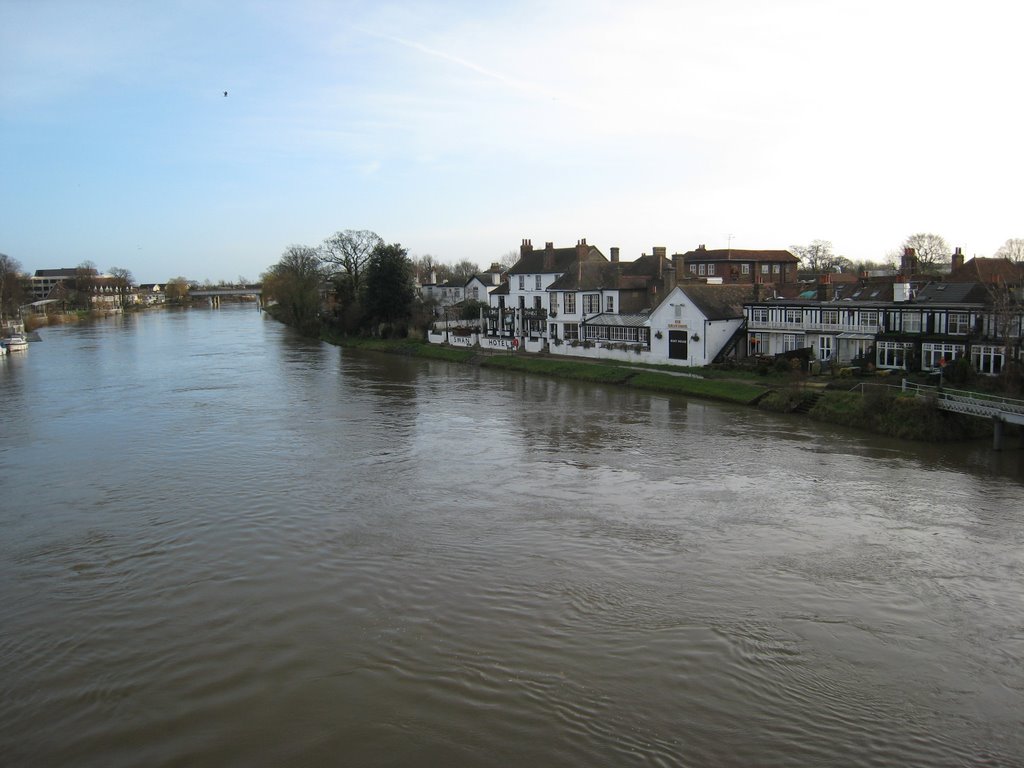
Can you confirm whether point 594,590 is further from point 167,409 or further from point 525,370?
point 525,370

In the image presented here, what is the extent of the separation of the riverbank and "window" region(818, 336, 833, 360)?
3.61 metres

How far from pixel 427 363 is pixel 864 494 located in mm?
34203

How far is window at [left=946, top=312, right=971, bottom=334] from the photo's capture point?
1209 inches

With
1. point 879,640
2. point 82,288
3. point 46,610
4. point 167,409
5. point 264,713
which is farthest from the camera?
point 82,288

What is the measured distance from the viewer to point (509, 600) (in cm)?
1327

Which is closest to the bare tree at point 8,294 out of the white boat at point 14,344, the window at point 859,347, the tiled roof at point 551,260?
the white boat at point 14,344

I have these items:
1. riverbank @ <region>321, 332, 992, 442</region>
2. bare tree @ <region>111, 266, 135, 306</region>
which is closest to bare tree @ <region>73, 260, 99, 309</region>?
bare tree @ <region>111, 266, 135, 306</region>

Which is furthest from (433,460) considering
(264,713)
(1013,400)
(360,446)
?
(1013,400)

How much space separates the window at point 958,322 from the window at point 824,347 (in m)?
5.05

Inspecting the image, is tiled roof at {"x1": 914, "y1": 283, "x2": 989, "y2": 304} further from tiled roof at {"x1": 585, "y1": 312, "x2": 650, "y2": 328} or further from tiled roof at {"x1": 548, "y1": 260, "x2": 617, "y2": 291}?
tiled roof at {"x1": 548, "y1": 260, "x2": 617, "y2": 291}

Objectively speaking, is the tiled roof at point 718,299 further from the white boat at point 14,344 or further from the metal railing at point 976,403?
the white boat at point 14,344

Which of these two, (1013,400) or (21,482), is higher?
(1013,400)

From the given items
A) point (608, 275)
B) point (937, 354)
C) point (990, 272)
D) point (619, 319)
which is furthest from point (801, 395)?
point (608, 275)

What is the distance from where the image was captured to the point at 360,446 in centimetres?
2488
